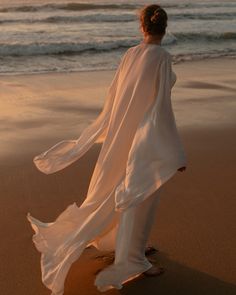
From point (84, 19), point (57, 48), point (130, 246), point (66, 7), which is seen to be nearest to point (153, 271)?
point (130, 246)

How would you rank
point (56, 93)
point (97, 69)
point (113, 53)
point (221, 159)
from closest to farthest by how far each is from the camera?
point (221, 159), point (56, 93), point (97, 69), point (113, 53)

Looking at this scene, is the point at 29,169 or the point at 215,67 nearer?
the point at 29,169

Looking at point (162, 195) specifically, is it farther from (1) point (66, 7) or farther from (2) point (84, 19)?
(1) point (66, 7)

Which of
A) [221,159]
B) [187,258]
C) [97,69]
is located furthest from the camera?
[97,69]

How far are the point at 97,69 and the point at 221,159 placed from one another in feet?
24.5

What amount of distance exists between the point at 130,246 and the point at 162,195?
186 centimetres

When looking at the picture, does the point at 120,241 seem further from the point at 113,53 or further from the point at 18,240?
the point at 113,53

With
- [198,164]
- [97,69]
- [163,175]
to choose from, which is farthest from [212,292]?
[97,69]

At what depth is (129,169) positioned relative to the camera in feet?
12.5

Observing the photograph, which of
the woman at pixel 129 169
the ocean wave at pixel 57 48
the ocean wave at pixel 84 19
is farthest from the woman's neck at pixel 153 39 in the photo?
the ocean wave at pixel 84 19

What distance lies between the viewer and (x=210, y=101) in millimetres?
10359

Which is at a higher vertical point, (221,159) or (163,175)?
(163,175)

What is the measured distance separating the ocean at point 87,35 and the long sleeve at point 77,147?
380 inches

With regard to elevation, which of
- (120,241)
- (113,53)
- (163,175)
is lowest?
(113,53)
